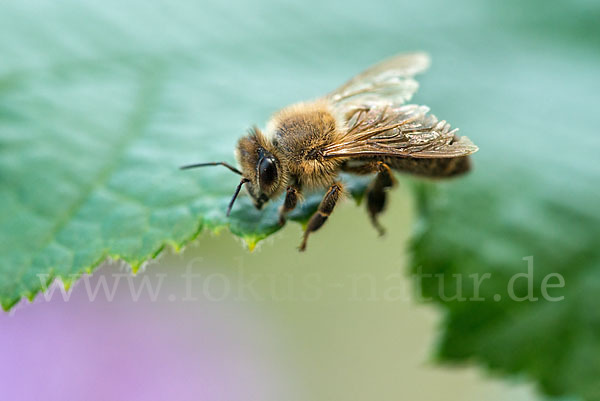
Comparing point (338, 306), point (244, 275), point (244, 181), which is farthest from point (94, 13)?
point (338, 306)

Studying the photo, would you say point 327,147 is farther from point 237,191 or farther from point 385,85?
point 385,85

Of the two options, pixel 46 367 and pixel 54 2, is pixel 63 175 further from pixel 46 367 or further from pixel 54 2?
pixel 46 367

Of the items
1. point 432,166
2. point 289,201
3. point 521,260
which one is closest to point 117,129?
point 289,201

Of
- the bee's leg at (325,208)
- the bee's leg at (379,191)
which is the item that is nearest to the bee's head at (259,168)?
the bee's leg at (325,208)

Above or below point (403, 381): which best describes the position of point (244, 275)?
above

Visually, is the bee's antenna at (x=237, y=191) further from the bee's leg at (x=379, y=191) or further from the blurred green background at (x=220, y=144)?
the bee's leg at (x=379, y=191)

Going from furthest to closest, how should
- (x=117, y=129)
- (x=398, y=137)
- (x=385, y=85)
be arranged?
(x=385, y=85) < (x=117, y=129) < (x=398, y=137)
